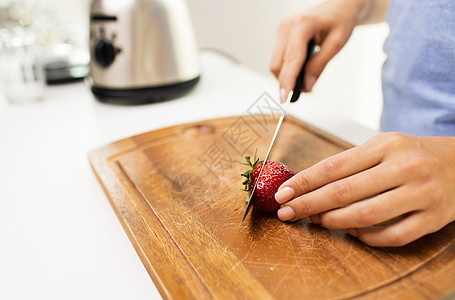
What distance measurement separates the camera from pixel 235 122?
3.17 feet

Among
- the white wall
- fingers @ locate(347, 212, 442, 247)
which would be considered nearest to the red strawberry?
fingers @ locate(347, 212, 442, 247)

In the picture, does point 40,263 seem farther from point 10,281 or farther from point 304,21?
point 304,21

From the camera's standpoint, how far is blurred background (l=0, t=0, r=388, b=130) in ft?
4.46

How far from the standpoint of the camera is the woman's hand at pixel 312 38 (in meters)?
0.86

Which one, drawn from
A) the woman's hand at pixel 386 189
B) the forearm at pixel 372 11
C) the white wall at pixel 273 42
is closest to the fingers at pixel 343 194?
the woman's hand at pixel 386 189

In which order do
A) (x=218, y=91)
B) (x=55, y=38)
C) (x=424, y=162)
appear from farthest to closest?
(x=55, y=38) < (x=218, y=91) < (x=424, y=162)

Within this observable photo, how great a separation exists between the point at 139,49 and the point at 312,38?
1.51 ft

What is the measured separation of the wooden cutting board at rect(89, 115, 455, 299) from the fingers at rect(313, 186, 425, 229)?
1.9 inches

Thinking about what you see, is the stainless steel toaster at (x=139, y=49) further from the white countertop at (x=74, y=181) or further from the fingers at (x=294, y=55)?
the fingers at (x=294, y=55)

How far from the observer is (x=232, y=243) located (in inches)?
22.4

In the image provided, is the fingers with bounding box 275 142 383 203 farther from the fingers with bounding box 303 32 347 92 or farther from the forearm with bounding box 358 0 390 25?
the forearm with bounding box 358 0 390 25

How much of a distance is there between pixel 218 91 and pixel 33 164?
605mm

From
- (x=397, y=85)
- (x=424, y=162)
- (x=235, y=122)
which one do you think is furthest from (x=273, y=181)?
(x=397, y=85)

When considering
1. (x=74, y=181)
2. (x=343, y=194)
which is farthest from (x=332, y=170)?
(x=74, y=181)
